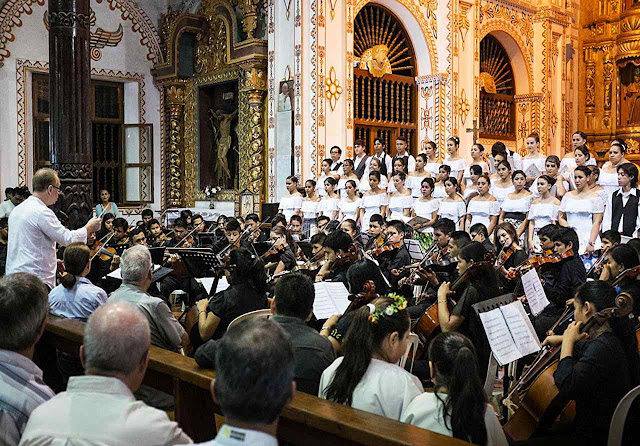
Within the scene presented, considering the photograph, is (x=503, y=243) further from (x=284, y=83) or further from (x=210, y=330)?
(x=284, y=83)

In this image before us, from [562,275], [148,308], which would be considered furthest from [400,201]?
[148,308]

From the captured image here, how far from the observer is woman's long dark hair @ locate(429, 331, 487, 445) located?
2.50m

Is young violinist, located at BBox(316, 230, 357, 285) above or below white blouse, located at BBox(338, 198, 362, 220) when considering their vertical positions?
below

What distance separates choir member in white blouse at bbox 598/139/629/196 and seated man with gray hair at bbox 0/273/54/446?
7.82m

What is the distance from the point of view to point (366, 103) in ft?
46.9

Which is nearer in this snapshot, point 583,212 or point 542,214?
point 583,212

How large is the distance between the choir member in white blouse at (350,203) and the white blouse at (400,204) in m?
0.54

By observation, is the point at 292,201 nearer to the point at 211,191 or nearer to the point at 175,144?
the point at 211,191

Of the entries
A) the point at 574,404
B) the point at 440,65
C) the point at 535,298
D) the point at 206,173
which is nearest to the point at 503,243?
the point at 535,298

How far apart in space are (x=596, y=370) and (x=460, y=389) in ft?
3.21

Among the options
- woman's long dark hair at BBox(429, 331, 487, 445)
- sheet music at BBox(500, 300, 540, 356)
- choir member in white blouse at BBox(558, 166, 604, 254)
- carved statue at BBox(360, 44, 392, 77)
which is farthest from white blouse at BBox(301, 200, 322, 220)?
woman's long dark hair at BBox(429, 331, 487, 445)

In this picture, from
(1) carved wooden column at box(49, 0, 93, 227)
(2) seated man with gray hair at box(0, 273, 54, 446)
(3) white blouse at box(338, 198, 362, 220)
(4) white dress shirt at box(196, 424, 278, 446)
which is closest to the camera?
(4) white dress shirt at box(196, 424, 278, 446)

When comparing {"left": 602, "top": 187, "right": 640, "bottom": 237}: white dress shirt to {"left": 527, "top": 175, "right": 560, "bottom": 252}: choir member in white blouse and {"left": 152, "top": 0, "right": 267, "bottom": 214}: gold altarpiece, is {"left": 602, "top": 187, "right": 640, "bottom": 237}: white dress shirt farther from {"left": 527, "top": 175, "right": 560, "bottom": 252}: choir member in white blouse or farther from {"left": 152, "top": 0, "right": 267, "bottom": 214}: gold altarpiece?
{"left": 152, "top": 0, "right": 267, "bottom": 214}: gold altarpiece

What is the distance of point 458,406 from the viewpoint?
2.50 m
